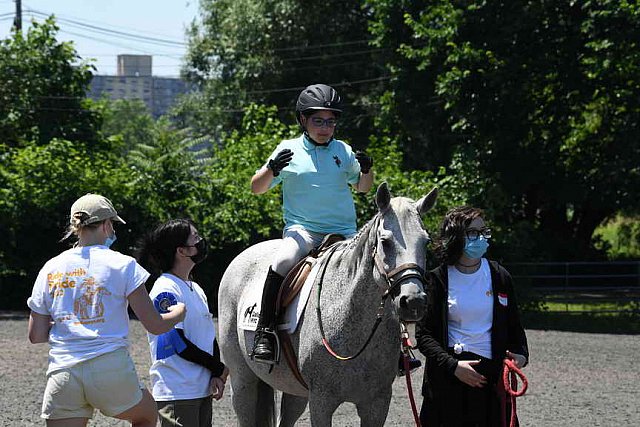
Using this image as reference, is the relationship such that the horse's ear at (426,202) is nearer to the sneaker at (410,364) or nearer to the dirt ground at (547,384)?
the sneaker at (410,364)

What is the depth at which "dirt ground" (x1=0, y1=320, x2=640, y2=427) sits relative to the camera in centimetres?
1048

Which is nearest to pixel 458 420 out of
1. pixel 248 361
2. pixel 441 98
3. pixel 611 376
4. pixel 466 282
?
pixel 466 282

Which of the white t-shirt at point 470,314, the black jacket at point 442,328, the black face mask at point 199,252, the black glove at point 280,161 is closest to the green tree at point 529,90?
the black glove at point 280,161

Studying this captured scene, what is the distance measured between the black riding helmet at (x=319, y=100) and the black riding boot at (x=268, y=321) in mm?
1152

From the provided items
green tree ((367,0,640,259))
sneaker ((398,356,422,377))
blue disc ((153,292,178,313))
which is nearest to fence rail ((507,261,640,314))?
green tree ((367,0,640,259))

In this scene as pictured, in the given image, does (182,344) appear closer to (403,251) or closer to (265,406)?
(403,251)

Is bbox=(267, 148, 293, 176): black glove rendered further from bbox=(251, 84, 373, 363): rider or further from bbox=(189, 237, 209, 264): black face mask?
bbox=(189, 237, 209, 264): black face mask

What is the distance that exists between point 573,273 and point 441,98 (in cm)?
549

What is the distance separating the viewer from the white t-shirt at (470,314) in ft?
19.2

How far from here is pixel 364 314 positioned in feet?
20.4

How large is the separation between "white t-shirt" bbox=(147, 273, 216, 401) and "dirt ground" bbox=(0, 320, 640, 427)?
444 centimetres

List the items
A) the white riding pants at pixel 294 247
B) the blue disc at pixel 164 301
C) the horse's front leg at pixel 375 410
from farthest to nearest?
the white riding pants at pixel 294 247 < the horse's front leg at pixel 375 410 < the blue disc at pixel 164 301

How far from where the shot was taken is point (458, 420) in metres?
A: 5.86

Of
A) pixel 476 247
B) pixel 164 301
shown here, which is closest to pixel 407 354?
pixel 476 247
